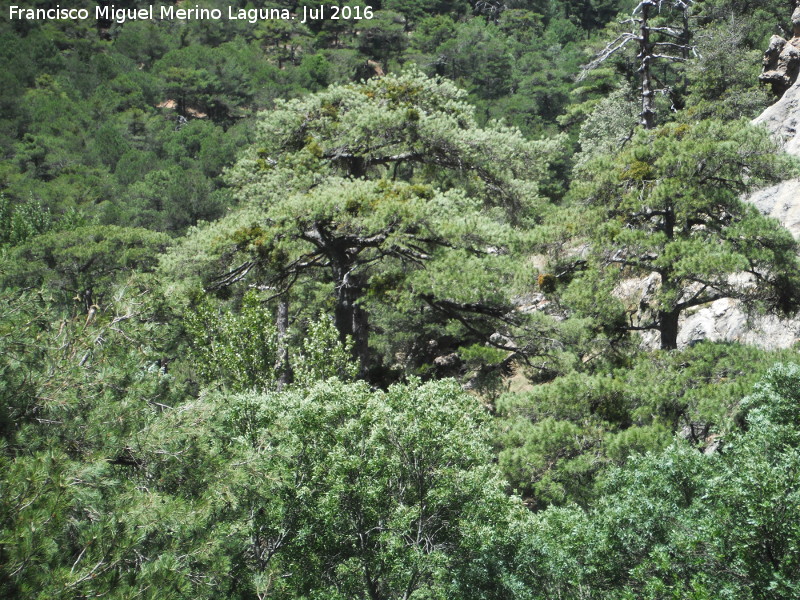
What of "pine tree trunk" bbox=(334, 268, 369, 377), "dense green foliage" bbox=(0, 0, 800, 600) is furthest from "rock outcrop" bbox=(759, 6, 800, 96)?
"pine tree trunk" bbox=(334, 268, 369, 377)

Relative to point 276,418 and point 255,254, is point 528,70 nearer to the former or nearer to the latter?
point 255,254

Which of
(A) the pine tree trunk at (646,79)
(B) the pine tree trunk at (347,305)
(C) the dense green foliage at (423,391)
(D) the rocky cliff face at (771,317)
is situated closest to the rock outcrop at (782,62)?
(C) the dense green foliage at (423,391)

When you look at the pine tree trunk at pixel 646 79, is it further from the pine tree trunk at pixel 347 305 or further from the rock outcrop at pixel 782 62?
the pine tree trunk at pixel 347 305

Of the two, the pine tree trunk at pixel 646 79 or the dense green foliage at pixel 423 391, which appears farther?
the pine tree trunk at pixel 646 79

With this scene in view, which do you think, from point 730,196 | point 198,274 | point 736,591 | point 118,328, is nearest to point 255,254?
point 198,274

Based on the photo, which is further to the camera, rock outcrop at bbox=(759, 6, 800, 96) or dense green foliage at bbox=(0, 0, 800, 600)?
rock outcrop at bbox=(759, 6, 800, 96)

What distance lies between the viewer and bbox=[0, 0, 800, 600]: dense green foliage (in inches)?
214

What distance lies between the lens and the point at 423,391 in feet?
25.7

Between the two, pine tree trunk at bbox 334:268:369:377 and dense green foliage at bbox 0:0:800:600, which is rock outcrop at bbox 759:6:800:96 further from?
pine tree trunk at bbox 334:268:369:377

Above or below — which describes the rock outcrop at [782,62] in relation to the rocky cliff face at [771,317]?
above

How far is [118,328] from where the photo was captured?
6.52 meters

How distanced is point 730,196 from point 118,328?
9157 mm

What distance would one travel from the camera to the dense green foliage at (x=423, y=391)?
544cm

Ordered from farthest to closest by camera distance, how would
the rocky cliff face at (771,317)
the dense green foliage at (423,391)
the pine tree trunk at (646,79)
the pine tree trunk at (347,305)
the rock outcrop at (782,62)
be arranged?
the rock outcrop at (782,62), the pine tree trunk at (646,79), the pine tree trunk at (347,305), the rocky cliff face at (771,317), the dense green foliage at (423,391)
